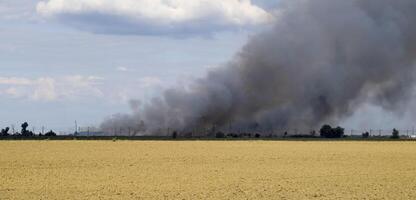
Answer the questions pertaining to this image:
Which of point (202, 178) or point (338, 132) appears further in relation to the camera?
point (338, 132)

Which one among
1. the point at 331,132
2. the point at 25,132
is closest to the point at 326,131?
the point at 331,132

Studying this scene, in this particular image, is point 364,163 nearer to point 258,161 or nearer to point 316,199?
point 258,161

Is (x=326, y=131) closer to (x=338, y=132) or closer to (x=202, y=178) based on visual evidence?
(x=338, y=132)

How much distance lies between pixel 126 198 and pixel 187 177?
13584 millimetres

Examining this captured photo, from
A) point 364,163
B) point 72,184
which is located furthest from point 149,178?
point 364,163

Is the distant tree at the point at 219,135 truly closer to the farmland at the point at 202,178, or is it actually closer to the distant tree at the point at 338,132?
the distant tree at the point at 338,132

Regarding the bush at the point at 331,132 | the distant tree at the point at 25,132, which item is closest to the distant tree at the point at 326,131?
the bush at the point at 331,132

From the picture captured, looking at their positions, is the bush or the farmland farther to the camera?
the bush

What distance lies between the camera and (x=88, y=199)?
3431 centimetres

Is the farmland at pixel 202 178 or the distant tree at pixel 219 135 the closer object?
the farmland at pixel 202 178

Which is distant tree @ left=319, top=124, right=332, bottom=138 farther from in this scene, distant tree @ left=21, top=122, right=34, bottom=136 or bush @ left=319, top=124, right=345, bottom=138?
distant tree @ left=21, top=122, right=34, bottom=136

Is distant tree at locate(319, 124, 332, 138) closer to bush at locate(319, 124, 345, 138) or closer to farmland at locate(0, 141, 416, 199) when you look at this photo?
bush at locate(319, 124, 345, 138)

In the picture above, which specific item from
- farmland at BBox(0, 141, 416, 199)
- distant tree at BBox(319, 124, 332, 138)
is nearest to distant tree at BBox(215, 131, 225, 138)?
distant tree at BBox(319, 124, 332, 138)

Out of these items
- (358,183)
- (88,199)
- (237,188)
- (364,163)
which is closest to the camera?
(88,199)
